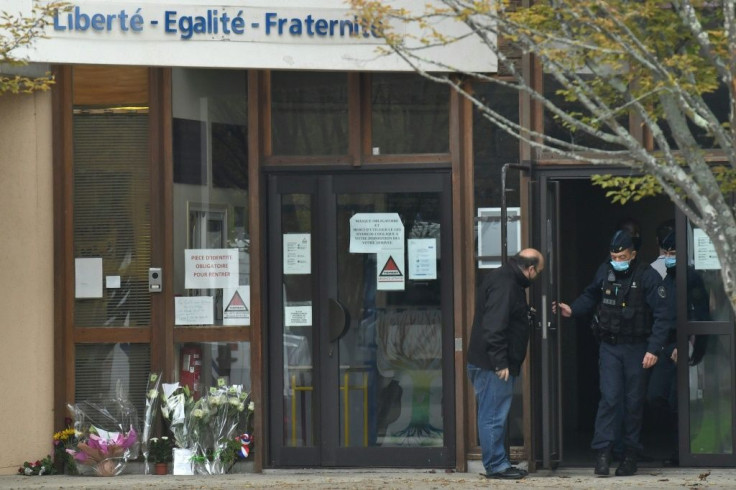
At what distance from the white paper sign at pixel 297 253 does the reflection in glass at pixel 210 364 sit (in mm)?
736

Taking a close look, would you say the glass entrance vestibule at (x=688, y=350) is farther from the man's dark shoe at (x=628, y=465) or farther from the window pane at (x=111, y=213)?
the window pane at (x=111, y=213)

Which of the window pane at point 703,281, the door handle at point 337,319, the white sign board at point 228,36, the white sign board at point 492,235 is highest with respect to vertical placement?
the white sign board at point 228,36

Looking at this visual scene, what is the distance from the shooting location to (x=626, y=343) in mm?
11133

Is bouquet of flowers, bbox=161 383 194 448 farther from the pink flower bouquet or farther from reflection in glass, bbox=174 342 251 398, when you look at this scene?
the pink flower bouquet

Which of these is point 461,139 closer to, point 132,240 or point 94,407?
point 132,240

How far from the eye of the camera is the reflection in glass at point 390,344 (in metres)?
11.6

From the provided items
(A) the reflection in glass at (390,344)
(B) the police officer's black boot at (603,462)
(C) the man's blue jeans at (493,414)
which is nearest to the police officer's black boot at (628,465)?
(B) the police officer's black boot at (603,462)

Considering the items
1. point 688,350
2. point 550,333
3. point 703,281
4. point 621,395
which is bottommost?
point 621,395

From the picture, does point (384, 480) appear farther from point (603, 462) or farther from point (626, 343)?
point (626, 343)

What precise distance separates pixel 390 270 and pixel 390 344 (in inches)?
23.2

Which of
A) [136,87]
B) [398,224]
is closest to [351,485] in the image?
A: [398,224]

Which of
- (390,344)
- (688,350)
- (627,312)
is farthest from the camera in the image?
(390,344)

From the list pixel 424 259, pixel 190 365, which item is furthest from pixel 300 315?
pixel 424 259

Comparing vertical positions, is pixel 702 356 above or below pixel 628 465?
above
